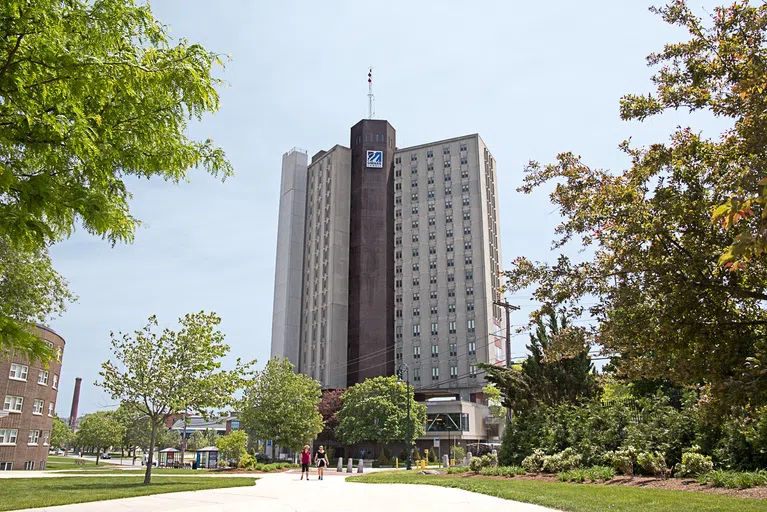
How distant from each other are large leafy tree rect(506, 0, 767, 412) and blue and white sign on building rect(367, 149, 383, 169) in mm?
95087

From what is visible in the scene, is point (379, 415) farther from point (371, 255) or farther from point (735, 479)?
point (735, 479)

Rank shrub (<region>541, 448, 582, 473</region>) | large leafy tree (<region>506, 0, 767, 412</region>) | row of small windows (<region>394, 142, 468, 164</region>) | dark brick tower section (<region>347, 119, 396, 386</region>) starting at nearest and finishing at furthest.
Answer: large leafy tree (<region>506, 0, 767, 412</region>) → shrub (<region>541, 448, 582, 473</region>) → dark brick tower section (<region>347, 119, 396, 386</region>) → row of small windows (<region>394, 142, 468, 164</region>)

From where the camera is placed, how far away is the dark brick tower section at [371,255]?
93.3 m

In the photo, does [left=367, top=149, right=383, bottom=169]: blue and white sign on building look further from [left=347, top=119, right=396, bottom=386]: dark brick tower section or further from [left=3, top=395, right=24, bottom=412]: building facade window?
[left=3, top=395, right=24, bottom=412]: building facade window

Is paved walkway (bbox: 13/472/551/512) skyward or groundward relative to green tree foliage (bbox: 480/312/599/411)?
groundward

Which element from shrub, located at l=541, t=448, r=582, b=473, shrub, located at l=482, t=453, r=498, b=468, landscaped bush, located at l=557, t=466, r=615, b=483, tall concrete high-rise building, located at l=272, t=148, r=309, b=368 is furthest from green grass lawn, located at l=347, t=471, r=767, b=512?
tall concrete high-rise building, located at l=272, t=148, r=309, b=368

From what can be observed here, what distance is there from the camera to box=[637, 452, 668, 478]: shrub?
1663cm

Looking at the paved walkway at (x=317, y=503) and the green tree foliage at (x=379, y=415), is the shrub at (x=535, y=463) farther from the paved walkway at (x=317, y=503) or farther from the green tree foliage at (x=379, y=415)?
the green tree foliage at (x=379, y=415)

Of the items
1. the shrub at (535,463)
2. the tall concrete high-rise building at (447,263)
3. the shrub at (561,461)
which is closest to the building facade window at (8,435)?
the shrub at (535,463)

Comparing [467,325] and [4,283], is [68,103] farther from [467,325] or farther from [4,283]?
[467,325]

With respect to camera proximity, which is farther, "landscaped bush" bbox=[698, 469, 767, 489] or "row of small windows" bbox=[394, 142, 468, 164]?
"row of small windows" bbox=[394, 142, 468, 164]

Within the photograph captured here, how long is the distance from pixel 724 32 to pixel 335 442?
82215 millimetres

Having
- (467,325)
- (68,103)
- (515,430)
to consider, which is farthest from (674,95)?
(467,325)

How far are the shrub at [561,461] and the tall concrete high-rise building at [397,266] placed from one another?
204 feet
